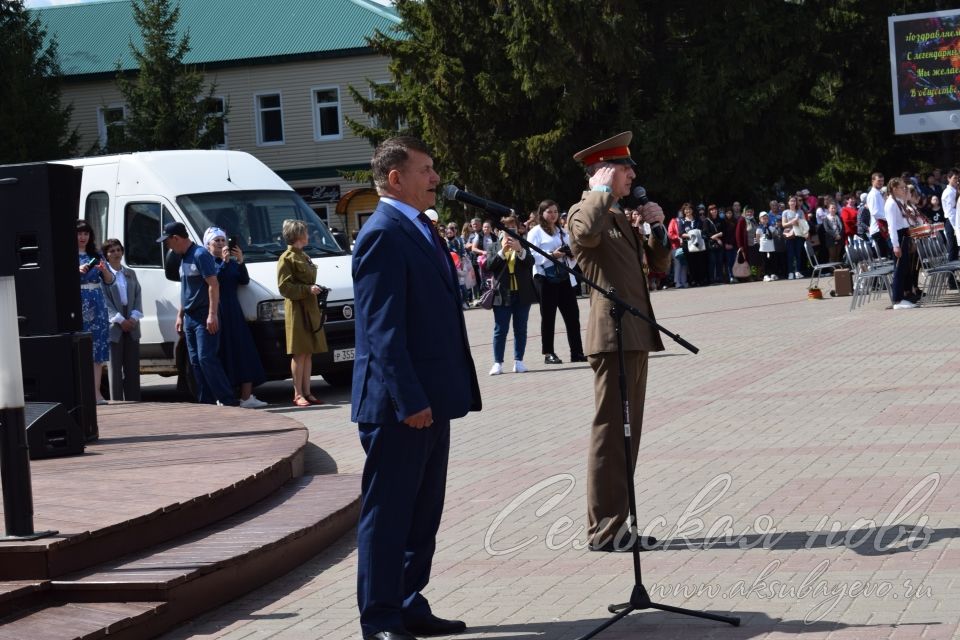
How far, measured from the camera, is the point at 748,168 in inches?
1422

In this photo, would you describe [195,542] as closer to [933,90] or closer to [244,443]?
[244,443]

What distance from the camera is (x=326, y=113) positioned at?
50.6 metres

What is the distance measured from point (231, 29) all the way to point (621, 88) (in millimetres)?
21275

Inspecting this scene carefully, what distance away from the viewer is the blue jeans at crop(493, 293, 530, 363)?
15.9 meters

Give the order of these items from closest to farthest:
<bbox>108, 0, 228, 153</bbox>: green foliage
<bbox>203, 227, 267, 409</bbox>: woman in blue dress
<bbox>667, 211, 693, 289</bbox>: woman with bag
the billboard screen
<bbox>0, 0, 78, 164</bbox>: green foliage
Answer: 1. <bbox>203, 227, 267, 409</bbox>: woman in blue dress
2. the billboard screen
3. <bbox>667, 211, 693, 289</bbox>: woman with bag
4. <bbox>0, 0, 78, 164</bbox>: green foliage
5. <bbox>108, 0, 228, 153</bbox>: green foliage

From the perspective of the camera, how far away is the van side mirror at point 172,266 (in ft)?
48.3

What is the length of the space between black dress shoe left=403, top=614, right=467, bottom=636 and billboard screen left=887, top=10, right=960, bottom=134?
2512 centimetres

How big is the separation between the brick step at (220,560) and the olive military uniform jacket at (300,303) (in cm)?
558

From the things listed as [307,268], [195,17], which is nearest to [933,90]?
[307,268]

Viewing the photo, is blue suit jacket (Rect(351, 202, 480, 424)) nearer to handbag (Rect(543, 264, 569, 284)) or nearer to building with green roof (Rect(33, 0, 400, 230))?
handbag (Rect(543, 264, 569, 284))

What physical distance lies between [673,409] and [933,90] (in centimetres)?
1972

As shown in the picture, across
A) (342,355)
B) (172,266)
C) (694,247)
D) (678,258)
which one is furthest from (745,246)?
(172,266)

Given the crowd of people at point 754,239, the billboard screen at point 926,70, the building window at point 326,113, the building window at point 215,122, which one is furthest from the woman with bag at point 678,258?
the building window at point 326,113

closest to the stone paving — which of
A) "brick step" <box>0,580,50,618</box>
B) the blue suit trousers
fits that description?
the blue suit trousers
